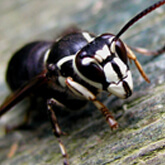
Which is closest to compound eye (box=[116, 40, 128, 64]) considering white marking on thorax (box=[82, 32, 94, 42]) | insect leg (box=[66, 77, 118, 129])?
white marking on thorax (box=[82, 32, 94, 42])

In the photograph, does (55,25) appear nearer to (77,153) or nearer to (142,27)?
(142,27)

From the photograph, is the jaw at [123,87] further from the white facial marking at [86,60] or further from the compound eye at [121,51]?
the white facial marking at [86,60]

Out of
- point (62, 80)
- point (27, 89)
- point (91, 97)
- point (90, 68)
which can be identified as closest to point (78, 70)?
point (90, 68)

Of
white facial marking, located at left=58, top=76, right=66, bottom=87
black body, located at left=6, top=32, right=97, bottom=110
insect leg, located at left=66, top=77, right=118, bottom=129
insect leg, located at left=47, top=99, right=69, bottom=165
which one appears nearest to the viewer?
insect leg, located at left=66, top=77, right=118, bottom=129

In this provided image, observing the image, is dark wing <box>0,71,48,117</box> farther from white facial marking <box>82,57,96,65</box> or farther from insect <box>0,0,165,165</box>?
white facial marking <box>82,57,96,65</box>

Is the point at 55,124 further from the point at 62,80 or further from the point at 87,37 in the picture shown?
the point at 87,37

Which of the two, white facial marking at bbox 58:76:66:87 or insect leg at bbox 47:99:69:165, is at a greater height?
white facial marking at bbox 58:76:66:87

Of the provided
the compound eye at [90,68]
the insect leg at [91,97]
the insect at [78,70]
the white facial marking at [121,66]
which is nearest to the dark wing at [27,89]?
the insect at [78,70]
